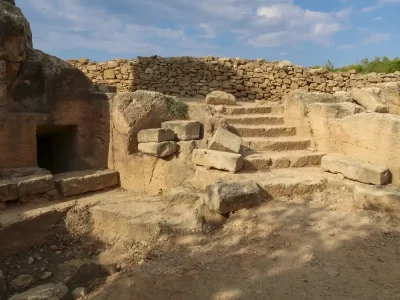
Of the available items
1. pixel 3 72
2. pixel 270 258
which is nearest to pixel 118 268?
pixel 270 258

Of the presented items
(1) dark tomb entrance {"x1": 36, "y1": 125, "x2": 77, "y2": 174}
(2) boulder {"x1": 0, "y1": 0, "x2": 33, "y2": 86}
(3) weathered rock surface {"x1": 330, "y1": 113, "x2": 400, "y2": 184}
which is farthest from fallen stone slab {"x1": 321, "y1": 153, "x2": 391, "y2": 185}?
(2) boulder {"x1": 0, "y1": 0, "x2": 33, "y2": 86}

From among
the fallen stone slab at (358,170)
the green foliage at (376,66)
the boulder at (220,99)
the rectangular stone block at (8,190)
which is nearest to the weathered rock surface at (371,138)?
the fallen stone slab at (358,170)

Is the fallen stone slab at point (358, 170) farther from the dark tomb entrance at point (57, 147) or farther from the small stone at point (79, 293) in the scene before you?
the dark tomb entrance at point (57, 147)

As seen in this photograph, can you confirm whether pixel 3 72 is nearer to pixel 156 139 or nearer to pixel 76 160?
pixel 76 160

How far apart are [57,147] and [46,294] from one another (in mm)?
3413

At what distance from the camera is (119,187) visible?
17.1 feet

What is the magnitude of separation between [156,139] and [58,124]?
1496 mm

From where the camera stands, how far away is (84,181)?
189 inches

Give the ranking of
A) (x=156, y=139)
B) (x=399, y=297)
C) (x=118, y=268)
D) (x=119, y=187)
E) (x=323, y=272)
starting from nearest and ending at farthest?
1. (x=399, y=297)
2. (x=323, y=272)
3. (x=118, y=268)
4. (x=156, y=139)
5. (x=119, y=187)

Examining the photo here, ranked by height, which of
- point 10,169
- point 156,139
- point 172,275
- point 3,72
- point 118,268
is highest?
point 3,72

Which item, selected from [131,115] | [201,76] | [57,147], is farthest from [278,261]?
[201,76]

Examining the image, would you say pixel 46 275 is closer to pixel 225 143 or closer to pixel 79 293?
pixel 79 293

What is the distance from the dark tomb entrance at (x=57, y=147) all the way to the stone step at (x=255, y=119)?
2.60 meters

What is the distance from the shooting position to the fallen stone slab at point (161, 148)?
4.77 meters
